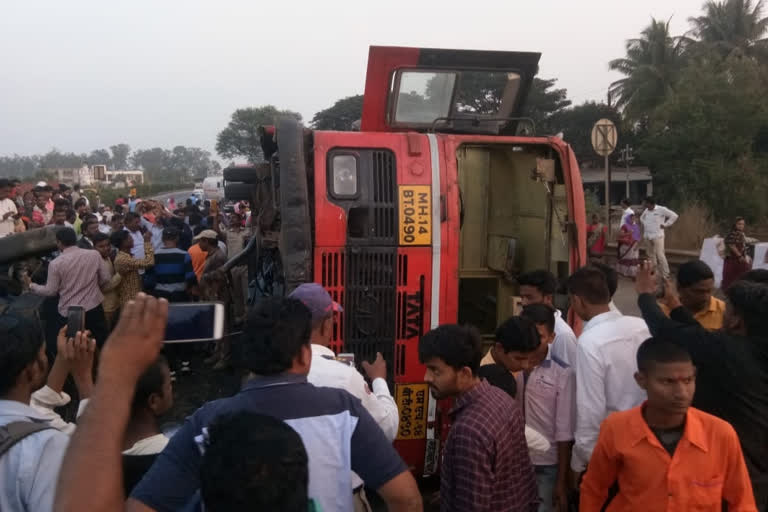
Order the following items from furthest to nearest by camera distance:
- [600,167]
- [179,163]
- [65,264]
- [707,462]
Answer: [179,163] < [600,167] < [65,264] < [707,462]

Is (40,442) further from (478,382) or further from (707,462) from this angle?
(707,462)

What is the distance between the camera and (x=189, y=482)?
1861mm

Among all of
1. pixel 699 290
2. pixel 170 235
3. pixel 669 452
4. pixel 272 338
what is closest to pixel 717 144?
pixel 170 235

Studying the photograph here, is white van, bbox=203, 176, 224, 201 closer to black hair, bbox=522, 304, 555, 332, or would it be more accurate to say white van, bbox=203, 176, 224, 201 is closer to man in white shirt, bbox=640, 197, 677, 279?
man in white shirt, bbox=640, 197, 677, 279

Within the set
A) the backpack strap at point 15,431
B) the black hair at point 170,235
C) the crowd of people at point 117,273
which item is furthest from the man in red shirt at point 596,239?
the backpack strap at point 15,431

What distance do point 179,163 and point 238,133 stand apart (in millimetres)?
63796

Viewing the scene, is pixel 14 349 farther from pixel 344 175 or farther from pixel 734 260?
pixel 734 260

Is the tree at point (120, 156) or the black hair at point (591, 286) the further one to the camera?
the tree at point (120, 156)

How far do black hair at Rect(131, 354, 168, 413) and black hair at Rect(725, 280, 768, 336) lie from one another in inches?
87.8

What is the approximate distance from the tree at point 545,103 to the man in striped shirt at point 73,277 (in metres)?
31.8

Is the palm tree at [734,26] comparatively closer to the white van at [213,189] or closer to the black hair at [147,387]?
the white van at [213,189]

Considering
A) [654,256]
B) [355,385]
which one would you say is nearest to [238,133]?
[654,256]

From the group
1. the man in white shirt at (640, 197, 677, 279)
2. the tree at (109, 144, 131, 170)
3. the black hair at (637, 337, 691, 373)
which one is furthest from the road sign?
the tree at (109, 144, 131, 170)

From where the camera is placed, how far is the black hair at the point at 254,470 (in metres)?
1.33
